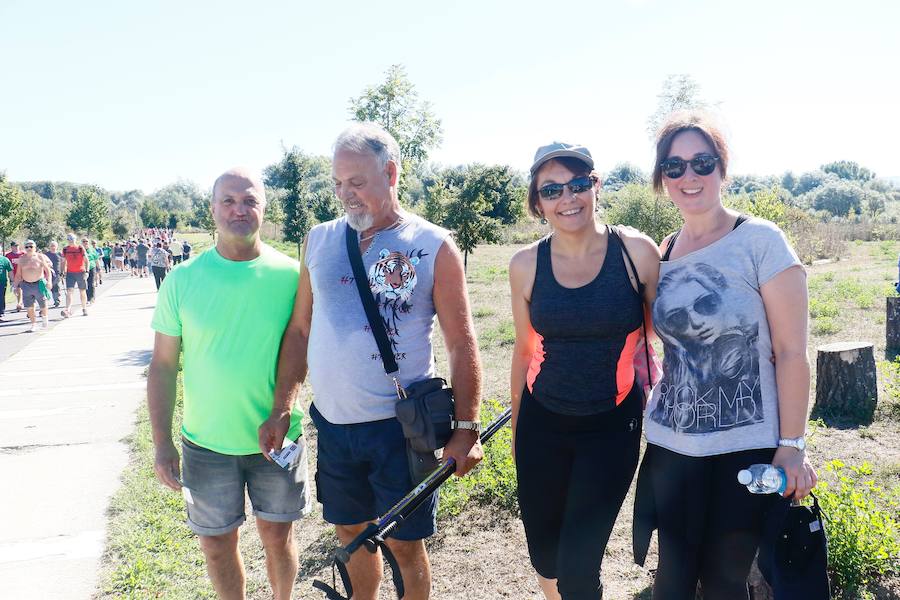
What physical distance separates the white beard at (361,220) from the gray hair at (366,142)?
20 centimetres

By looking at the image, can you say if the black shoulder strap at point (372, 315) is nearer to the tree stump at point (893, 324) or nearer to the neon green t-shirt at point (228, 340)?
the neon green t-shirt at point (228, 340)

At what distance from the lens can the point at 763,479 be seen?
208 centimetres

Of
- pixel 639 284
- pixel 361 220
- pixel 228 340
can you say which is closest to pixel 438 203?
pixel 228 340

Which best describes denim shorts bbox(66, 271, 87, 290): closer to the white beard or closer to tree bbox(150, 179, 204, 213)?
the white beard

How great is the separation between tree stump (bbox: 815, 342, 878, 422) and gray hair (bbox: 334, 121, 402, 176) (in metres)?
4.88

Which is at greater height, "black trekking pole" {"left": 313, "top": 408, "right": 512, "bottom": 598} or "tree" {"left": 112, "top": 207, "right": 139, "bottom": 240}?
"tree" {"left": 112, "top": 207, "right": 139, "bottom": 240}

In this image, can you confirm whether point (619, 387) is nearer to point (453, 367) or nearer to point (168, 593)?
point (453, 367)

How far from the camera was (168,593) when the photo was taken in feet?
11.4

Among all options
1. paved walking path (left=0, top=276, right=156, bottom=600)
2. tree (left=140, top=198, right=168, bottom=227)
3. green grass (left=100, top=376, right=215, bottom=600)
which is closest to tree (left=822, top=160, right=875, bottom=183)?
tree (left=140, top=198, right=168, bottom=227)

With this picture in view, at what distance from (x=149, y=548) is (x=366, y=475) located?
2.09 m

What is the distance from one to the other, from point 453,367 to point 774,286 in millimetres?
1137

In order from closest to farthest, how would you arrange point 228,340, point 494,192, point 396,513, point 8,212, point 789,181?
point 396,513 < point 228,340 < point 494,192 < point 8,212 < point 789,181

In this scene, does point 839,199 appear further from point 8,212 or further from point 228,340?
point 228,340

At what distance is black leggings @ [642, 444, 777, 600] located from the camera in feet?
7.05
